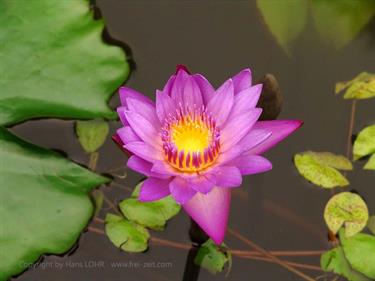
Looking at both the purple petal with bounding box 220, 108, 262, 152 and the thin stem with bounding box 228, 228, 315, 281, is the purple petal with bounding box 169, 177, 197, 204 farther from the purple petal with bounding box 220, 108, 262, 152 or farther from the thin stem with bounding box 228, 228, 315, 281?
the thin stem with bounding box 228, 228, 315, 281

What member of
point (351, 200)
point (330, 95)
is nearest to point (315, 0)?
point (330, 95)

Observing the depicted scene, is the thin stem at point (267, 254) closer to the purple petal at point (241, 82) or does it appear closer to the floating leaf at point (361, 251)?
the floating leaf at point (361, 251)

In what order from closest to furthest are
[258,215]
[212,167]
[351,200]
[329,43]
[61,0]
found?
1. [212,167]
2. [351,200]
3. [258,215]
4. [61,0]
5. [329,43]

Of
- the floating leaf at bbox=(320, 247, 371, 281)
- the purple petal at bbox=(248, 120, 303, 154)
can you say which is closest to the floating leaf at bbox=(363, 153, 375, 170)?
the floating leaf at bbox=(320, 247, 371, 281)

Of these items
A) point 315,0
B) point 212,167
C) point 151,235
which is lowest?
point 151,235

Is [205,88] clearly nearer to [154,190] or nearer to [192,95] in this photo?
[192,95]

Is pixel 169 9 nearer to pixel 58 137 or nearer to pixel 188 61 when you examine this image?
pixel 188 61

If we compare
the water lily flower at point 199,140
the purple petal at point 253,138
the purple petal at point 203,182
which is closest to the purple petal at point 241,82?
the water lily flower at point 199,140
